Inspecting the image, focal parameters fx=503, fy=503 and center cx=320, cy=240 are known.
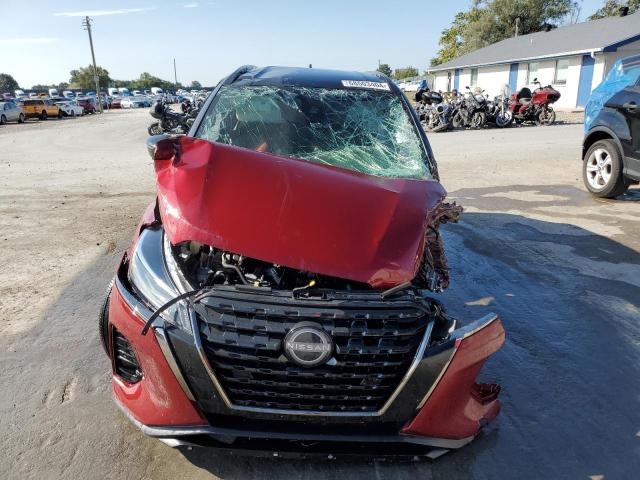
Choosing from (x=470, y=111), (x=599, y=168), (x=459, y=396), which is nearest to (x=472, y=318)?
(x=459, y=396)

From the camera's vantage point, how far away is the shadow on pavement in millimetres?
2375

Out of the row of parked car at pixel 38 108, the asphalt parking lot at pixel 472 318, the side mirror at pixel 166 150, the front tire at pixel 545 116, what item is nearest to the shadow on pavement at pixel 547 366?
the asphalt parking lot at pixel 472 318

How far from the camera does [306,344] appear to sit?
1946mm

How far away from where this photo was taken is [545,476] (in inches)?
92.1

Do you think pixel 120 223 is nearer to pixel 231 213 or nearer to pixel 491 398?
pixel 231 213

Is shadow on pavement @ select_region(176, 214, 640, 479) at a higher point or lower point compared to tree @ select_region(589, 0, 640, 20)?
lower

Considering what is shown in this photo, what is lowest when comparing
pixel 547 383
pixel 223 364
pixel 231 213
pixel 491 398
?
pixel 547 383

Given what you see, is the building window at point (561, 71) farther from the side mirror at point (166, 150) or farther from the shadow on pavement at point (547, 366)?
the side mirror at point (166, 150)

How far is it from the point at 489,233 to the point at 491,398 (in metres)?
4.05

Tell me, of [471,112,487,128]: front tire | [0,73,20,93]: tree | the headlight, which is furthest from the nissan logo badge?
[0,73,20,93]: tree

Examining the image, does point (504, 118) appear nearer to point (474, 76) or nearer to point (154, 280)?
point (154, 280)

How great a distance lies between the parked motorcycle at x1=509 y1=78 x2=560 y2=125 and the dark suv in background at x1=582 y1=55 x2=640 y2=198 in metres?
14.0

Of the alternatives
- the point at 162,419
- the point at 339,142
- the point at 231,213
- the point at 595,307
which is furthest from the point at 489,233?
the point at 162,419

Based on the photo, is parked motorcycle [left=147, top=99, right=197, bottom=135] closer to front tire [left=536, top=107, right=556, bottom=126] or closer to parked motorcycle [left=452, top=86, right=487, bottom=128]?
parked motorcycle [left=452, top=86, right=487, bottom=128]
